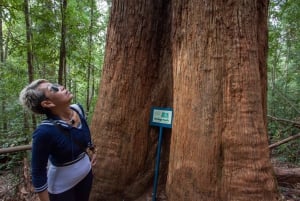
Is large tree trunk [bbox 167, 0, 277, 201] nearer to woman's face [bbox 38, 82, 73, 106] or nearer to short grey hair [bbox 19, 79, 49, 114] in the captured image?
woman's face [bbox 38, 82, 73, 106]

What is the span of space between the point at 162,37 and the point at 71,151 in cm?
151

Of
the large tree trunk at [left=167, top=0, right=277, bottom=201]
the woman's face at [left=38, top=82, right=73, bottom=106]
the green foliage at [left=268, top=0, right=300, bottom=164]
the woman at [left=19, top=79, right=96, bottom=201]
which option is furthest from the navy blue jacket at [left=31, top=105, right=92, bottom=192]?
the green foliage at [left=268, top=0, right=300, bottom=164]

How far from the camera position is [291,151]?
16.6 feet

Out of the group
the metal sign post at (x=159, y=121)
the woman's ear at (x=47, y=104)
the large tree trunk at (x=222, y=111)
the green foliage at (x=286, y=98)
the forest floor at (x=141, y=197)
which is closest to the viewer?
the woman's ear at (x=47, y=104)

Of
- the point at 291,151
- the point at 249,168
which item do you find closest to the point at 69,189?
the point at 249,168

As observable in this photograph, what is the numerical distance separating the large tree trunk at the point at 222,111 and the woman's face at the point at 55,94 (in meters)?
0.94

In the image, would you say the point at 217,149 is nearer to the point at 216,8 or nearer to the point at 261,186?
the point at 261,186

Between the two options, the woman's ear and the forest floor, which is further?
the forest floor

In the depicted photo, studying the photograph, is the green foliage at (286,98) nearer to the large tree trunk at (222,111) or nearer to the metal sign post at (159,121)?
the metal sign post at (159,121)

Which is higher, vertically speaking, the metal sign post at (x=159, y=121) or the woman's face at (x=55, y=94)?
the woman's face at (x=55, y=94)

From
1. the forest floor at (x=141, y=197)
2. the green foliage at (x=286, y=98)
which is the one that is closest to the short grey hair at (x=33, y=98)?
the forest floor at (x=141, y=197)

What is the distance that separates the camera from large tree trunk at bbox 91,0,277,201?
6.97ft

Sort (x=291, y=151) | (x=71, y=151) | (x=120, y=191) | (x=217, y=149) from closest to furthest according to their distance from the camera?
(x=71, y=151) → (x=217, y=149) → (x=120, y=191) → (x=291, y=151)

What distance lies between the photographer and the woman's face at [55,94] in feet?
6.45
